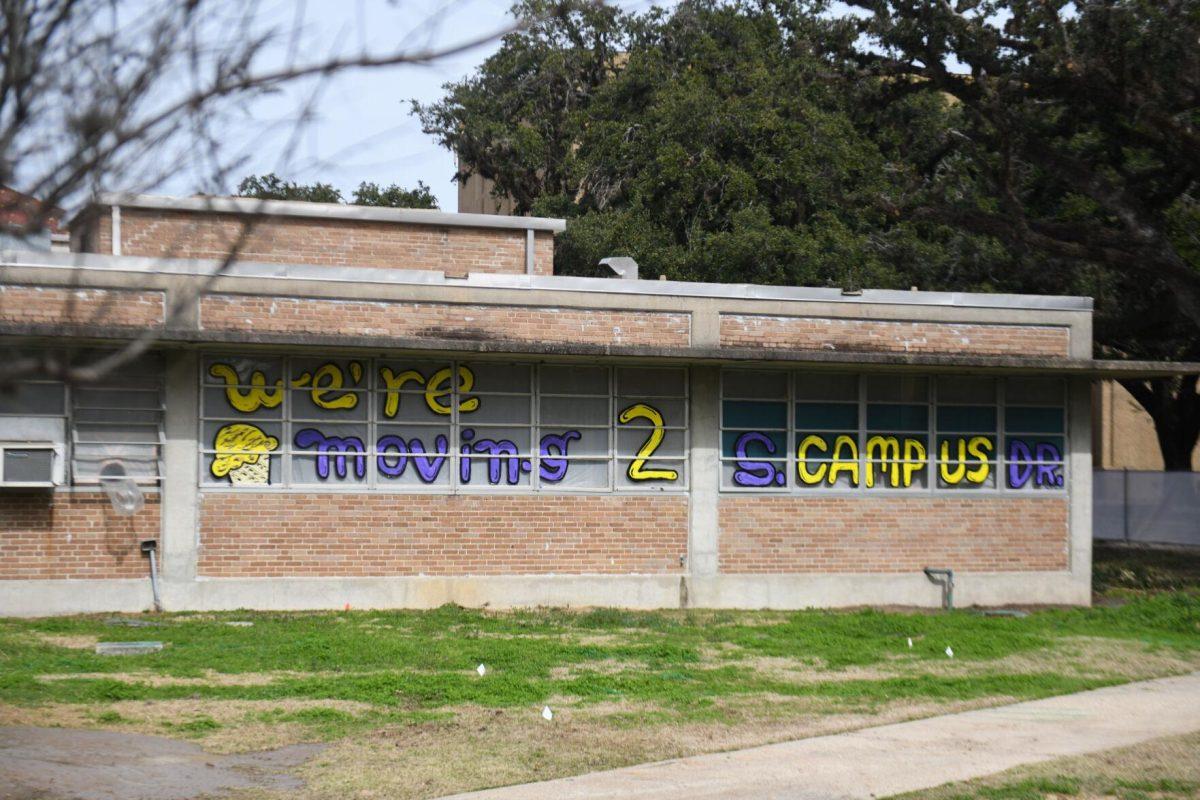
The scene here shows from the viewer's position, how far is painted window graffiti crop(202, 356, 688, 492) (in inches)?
680

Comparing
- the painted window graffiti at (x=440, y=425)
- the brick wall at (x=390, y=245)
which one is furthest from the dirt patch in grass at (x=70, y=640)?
the brick wall at (x=390, y=245)

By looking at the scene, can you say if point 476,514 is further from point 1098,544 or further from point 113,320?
point 1098,544

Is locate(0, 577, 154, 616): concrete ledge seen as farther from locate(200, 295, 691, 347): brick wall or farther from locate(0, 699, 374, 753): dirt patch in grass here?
locate(0, 699, 374, 753): dirt patch in grass

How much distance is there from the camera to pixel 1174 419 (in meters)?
38.1

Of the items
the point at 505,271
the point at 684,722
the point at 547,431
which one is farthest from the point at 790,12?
the point at 684,722

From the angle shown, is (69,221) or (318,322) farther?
(318,322)

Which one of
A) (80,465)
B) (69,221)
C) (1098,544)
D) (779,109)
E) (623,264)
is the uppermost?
(779,109)

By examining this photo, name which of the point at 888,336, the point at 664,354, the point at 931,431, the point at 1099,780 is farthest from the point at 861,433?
the point at 1099,780

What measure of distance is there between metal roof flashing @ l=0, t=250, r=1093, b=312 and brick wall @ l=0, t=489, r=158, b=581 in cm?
280

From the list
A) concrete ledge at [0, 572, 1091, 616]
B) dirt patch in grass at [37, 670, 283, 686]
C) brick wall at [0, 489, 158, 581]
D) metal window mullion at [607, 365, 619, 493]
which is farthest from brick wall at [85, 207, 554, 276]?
dirt patch in grass at [37, 670, 283, 686]

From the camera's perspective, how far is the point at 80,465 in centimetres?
1662

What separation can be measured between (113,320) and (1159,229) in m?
19.5

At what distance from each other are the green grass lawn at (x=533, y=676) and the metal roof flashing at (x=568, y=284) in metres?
4.09

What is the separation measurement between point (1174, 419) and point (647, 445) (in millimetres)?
24499
